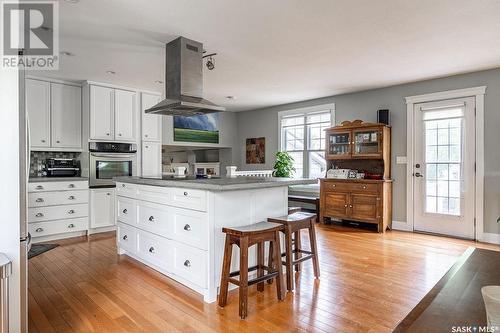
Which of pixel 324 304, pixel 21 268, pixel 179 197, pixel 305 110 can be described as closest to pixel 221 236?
pixel 179 197

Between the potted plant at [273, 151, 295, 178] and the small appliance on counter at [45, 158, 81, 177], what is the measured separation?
12.0ft

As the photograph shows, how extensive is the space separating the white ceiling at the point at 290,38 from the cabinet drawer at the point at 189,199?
156 cm

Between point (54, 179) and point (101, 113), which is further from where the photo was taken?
point (101, 113)

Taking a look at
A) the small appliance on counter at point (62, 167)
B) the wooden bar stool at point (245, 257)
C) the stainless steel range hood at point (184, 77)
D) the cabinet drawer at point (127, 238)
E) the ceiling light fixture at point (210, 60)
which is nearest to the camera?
the wooden bar stool at point (245, 257)

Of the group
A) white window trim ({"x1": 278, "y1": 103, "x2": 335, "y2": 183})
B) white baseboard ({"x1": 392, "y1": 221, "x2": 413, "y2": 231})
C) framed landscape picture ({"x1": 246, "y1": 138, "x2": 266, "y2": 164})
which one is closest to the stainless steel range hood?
white window trim ({"x1": 278, "y1": 103, "x2": 335, "y2": 183})

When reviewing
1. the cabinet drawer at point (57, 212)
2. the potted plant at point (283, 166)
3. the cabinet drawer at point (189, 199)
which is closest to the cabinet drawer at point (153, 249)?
the cabinet drawer at point (189, 199)

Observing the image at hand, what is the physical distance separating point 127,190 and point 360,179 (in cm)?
363

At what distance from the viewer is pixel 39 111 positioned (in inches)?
179

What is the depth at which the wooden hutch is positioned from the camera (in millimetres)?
4906

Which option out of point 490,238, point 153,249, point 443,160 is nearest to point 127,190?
point 153,249

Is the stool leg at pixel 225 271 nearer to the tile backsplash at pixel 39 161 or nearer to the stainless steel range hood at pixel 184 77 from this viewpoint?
the stainless steel range hood at pixel 184 77

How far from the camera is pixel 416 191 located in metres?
4.90

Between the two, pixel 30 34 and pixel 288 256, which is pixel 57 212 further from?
pixel 288 256

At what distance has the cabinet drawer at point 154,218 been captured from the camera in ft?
9.28
